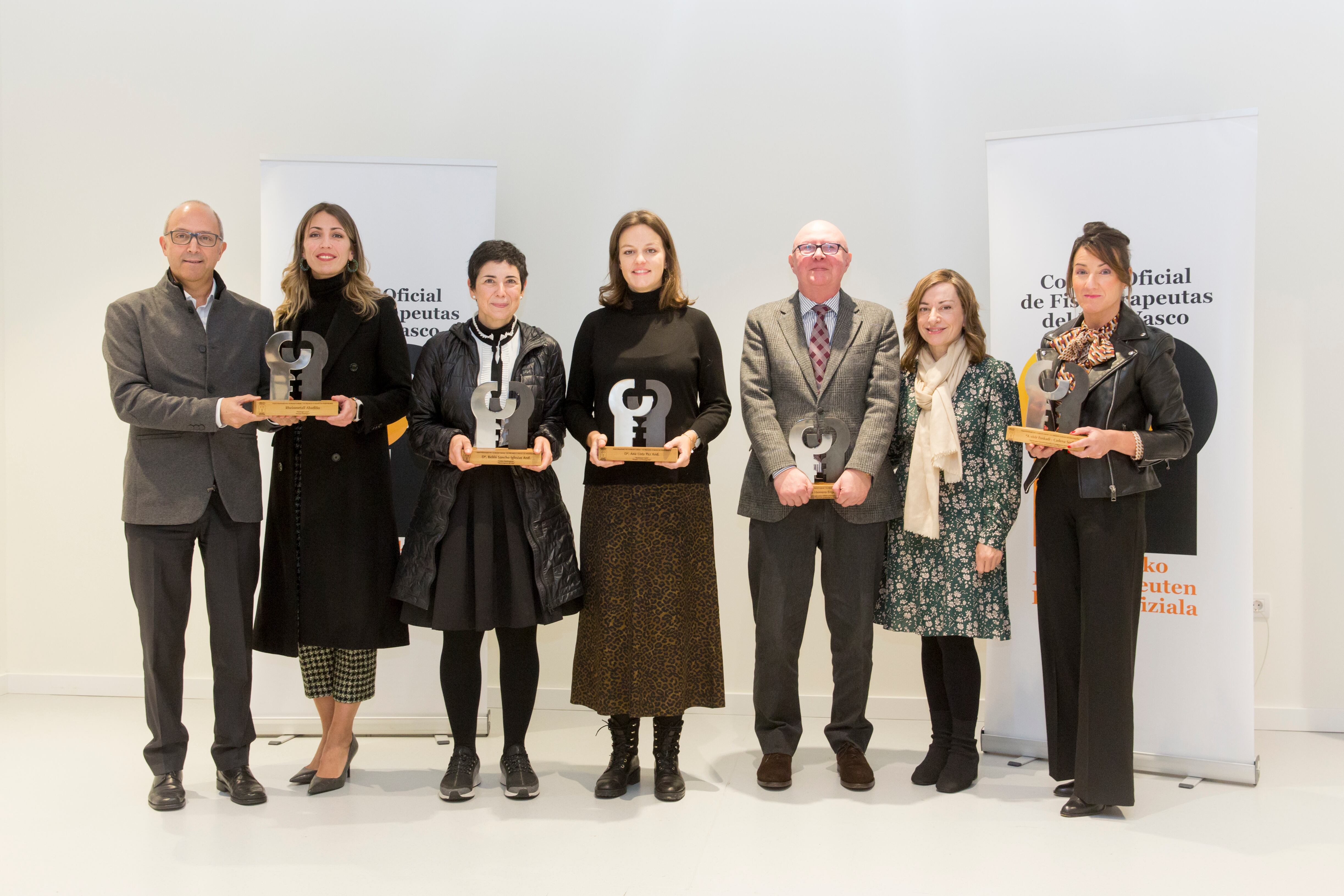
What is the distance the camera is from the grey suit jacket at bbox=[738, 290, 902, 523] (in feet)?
10.3

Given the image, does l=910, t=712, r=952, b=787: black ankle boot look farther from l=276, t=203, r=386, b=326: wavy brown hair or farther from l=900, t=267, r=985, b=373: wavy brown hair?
l=276, t=203, r=386, b=326: wavy brown hair

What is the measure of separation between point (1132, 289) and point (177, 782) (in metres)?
3.79

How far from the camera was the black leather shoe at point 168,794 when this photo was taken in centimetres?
300

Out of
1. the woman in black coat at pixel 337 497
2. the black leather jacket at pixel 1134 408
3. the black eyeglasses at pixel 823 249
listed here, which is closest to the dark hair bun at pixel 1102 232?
the black leather jacket at pixel 1134 408

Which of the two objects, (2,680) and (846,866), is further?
(2,680)

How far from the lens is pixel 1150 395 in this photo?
297 centimetres

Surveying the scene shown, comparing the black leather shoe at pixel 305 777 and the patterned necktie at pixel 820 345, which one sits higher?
the patterned necktie at pixel 820 345

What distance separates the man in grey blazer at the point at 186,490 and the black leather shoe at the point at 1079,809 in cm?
262

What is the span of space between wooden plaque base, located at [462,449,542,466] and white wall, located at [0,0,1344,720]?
1625mm

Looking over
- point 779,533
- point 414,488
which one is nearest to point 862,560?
point 779,533

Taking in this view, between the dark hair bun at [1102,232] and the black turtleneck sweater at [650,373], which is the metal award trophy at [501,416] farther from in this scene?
the dark hair bun at [1102,232]

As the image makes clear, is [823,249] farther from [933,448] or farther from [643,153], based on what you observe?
[643,153]

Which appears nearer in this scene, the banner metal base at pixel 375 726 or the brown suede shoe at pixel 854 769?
the brown suede shoe at pixel 854 769

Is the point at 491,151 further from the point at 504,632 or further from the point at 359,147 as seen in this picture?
the point at 504,632
